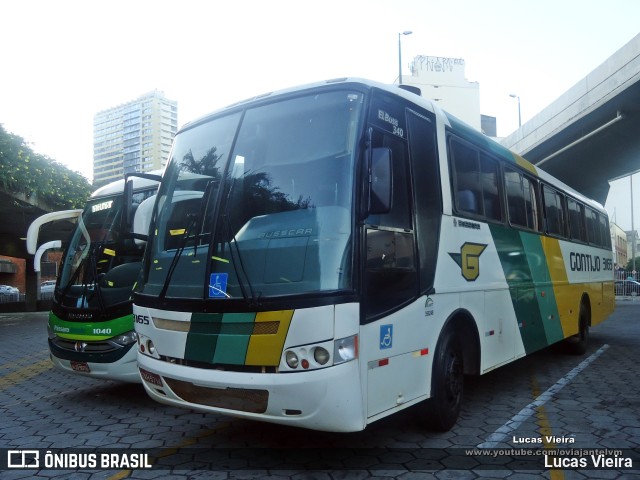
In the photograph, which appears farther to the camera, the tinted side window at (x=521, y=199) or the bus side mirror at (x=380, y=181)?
the tinted side window at (x=521, y=199)

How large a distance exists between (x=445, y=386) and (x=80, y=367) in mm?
4173

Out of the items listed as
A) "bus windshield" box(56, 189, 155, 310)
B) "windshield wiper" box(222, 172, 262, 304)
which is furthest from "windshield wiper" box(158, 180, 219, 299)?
"bus windshield" box(56, 189, 155, 310)

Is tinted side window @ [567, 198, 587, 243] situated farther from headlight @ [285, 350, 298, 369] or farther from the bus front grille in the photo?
the bus front grille

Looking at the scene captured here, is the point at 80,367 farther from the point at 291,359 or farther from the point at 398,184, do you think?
the point at 398,184

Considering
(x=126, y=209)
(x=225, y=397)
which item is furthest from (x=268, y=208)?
(x=126, y=209)

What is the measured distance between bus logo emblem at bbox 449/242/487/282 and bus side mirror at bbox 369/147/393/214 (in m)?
1.54

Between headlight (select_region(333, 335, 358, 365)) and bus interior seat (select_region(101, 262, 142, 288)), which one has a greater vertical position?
bus interior seat (select_region(101, 262, 142, 288))

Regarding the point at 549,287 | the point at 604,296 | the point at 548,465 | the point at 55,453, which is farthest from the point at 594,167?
the point at 55,453

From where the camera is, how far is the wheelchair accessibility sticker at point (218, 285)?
4.13m

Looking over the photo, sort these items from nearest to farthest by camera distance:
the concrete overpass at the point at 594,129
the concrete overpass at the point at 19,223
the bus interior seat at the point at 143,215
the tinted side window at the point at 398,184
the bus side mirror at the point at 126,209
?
the tinted side window at the point at 398,184
the bus side mirror at the point at 126,209
the bus interior seat at the point at 143,215
the concrete overpass at the point at 594,129
the concrete overpass at the point at 19,223

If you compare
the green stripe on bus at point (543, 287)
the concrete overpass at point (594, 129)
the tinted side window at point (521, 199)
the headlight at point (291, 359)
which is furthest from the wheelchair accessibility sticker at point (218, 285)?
the concrete overpass at point (594, 129)

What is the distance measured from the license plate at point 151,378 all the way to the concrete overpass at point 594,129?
1603 cm

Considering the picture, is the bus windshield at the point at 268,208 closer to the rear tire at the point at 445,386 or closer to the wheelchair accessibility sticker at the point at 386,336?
the wheelchair accessibility sticker at the point at 386,336

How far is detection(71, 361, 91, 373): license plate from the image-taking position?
6.31 meters
